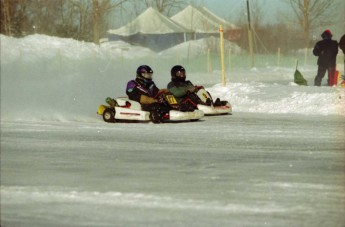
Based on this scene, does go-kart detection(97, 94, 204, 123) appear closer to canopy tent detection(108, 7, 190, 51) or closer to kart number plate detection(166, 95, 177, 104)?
kart number plate detection(166, 95, 177, 104)

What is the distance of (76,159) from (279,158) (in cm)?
255

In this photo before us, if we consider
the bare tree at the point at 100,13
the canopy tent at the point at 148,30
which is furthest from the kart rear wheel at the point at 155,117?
the canopy tent at the point at 148,30

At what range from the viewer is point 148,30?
258ft

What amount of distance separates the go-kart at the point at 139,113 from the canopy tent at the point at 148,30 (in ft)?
204

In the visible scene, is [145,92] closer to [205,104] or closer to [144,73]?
[144,73]

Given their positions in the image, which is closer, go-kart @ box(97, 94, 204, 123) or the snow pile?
go-kart @ box(97, 94, 204, 123)

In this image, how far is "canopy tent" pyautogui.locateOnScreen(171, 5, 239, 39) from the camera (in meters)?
83.9

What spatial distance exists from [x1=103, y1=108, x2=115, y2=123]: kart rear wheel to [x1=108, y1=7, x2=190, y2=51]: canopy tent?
204 feet

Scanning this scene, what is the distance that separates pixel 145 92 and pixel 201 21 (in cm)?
6933

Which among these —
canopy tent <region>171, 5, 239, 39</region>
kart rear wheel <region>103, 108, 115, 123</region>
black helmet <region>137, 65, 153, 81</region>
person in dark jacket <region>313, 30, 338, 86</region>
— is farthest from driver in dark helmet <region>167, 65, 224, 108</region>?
canopy tent <region>171, 5, 239, 39</region>

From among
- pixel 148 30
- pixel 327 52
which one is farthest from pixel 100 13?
pixel 148 30

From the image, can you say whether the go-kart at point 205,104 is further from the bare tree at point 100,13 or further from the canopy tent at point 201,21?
the canopy tent at point 201,21

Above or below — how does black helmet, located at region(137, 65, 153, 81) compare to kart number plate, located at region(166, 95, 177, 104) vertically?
above

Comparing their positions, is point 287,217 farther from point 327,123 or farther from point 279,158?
point 327,123
